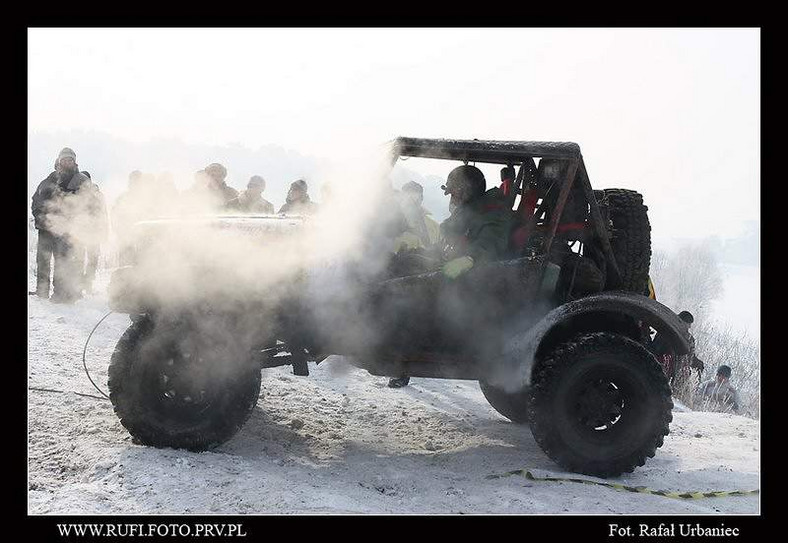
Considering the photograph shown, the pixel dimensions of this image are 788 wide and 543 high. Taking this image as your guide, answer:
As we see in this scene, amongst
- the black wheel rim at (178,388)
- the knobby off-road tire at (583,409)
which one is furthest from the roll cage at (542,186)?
the black wheel rim at (178,388)

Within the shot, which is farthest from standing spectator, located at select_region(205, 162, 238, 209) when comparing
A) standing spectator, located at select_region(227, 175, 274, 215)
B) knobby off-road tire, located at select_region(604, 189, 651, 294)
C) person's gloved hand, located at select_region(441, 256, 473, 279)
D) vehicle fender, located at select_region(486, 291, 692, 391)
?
knobby off-road tire, located at select_region(604, 189, 651, 294)

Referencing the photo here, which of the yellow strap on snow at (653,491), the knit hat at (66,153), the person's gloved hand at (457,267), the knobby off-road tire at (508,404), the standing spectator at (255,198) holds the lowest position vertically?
the yellow strap on snow at (653,491)

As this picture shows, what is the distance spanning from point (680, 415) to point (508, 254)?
3714 millimetres

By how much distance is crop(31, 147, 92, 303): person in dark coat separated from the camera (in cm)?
1100

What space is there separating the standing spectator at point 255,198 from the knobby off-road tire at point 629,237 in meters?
5.13

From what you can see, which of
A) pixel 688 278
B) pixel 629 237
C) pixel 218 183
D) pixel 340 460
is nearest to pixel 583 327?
pixel 629 237

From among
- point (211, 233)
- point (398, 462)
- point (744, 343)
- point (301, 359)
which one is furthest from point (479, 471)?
point (744, 343)

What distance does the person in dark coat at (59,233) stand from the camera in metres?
11.0

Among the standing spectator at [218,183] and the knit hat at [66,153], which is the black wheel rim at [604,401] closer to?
the standing spectator at [218,183]

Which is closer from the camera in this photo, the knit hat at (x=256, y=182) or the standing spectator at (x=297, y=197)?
the standing spectator at (x=297, y=197)

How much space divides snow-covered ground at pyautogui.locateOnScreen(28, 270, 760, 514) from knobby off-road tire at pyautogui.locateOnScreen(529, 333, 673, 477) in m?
0.19

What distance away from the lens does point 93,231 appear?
12047 mm

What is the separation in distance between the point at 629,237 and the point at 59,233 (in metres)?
8.79

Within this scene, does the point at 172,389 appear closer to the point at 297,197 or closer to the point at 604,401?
the point at 604,401
